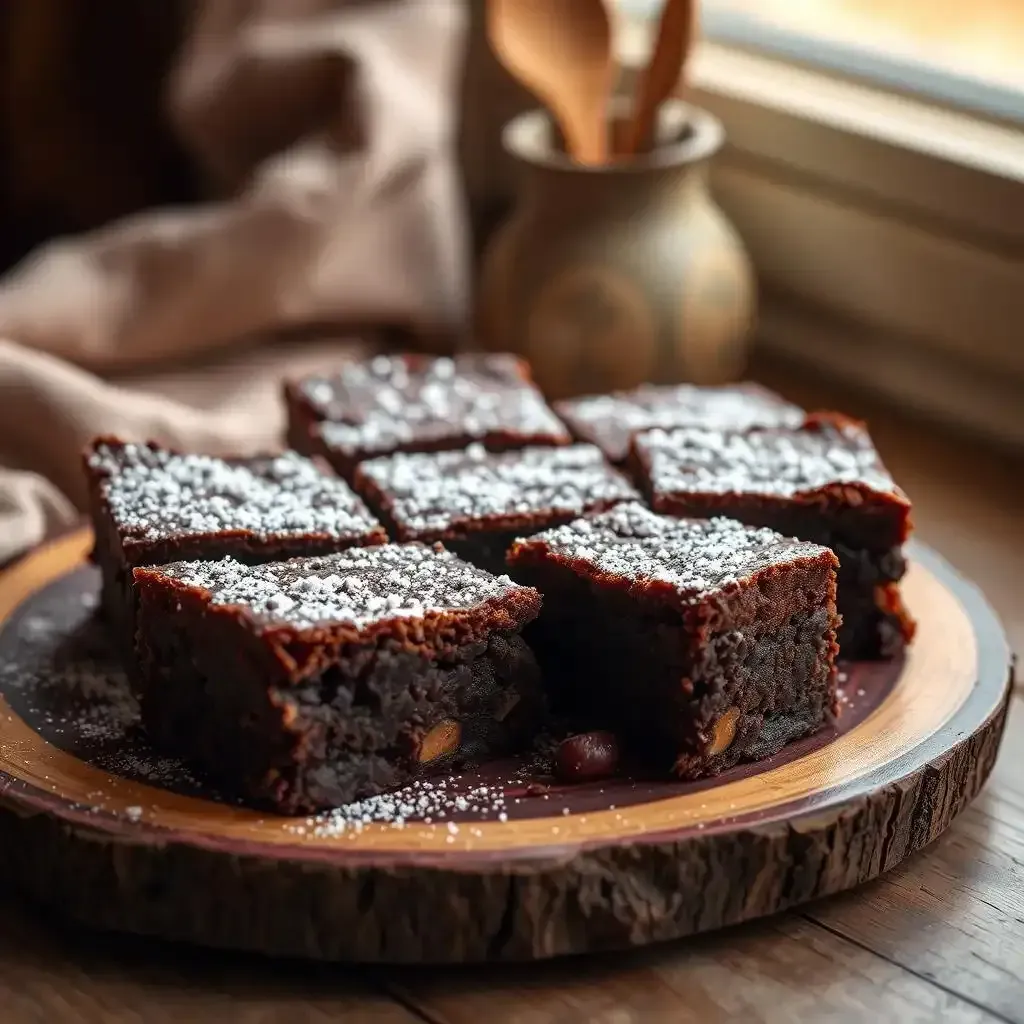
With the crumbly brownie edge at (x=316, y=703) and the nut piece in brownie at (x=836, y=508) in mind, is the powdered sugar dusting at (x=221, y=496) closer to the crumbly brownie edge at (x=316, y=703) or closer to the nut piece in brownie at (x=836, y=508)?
the crumbly brownie edge at (x=316, y=703)

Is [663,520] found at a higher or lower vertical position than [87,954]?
higher

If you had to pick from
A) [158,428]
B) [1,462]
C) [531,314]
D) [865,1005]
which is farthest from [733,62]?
[865,1005]

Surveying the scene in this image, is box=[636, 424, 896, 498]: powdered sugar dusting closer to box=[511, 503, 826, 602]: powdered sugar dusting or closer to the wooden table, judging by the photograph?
box=[511, 503, 826, 602]: powdered sugar dusting

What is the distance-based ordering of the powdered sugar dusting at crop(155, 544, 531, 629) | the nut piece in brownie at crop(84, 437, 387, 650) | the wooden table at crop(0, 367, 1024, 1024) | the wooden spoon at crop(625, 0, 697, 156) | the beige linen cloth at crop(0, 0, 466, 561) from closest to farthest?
1. the wooden table at crop(0, 367, 1024, 1024)
2. the powdered sugar dusting at crop(155, 544, 531, 629)
3. the nut piece in brownie at crop(84, 437, 387, 650)
4. the wooden spoon at crop(625, 0, 697, 156)
5. the beige linen cloth at crop(0, 0, 466, 561)

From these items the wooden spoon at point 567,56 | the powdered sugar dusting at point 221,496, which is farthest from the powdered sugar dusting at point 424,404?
the wooden spoon at point 567,56

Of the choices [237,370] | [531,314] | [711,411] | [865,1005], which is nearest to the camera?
[865,1005]

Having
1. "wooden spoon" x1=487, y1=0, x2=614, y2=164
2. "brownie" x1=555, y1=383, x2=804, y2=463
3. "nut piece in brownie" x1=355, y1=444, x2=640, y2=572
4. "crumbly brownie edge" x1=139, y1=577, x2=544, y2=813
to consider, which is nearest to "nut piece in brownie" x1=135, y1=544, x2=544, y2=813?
"crumbly brownie edge" x1=139, y1=577, x2=544, y2=813

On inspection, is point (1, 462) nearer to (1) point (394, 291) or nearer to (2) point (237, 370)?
(2) point (237, 370)
